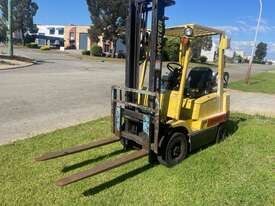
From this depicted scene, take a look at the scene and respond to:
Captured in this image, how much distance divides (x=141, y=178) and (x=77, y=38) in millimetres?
79800

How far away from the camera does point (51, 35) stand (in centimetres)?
9906

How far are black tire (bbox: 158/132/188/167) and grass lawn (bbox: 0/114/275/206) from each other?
13cm

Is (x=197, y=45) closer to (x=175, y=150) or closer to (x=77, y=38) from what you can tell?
(x=175, y=150)

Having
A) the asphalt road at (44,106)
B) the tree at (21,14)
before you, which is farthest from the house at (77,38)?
the asphalt road at (44,106)

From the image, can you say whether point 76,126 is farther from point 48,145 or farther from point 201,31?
point 201,31

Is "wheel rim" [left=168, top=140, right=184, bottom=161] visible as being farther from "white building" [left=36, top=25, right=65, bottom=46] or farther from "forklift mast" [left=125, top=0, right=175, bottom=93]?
"white building" [left=36, top=25, right=65, bottom=46]

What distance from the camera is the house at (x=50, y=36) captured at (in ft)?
289

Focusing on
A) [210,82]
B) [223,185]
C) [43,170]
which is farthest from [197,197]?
[210,82]

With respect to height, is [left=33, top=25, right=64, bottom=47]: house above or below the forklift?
above

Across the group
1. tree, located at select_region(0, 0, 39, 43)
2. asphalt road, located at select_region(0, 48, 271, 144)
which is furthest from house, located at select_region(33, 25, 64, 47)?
asphalt road, located at select_region(0, 48, 271, 144)

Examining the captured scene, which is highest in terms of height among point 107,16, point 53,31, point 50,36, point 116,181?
point 53,31

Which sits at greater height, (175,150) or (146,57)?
(146,57)

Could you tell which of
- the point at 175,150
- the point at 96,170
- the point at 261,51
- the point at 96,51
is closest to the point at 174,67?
the point at 175,150

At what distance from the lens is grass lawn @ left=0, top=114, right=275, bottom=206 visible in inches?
181
